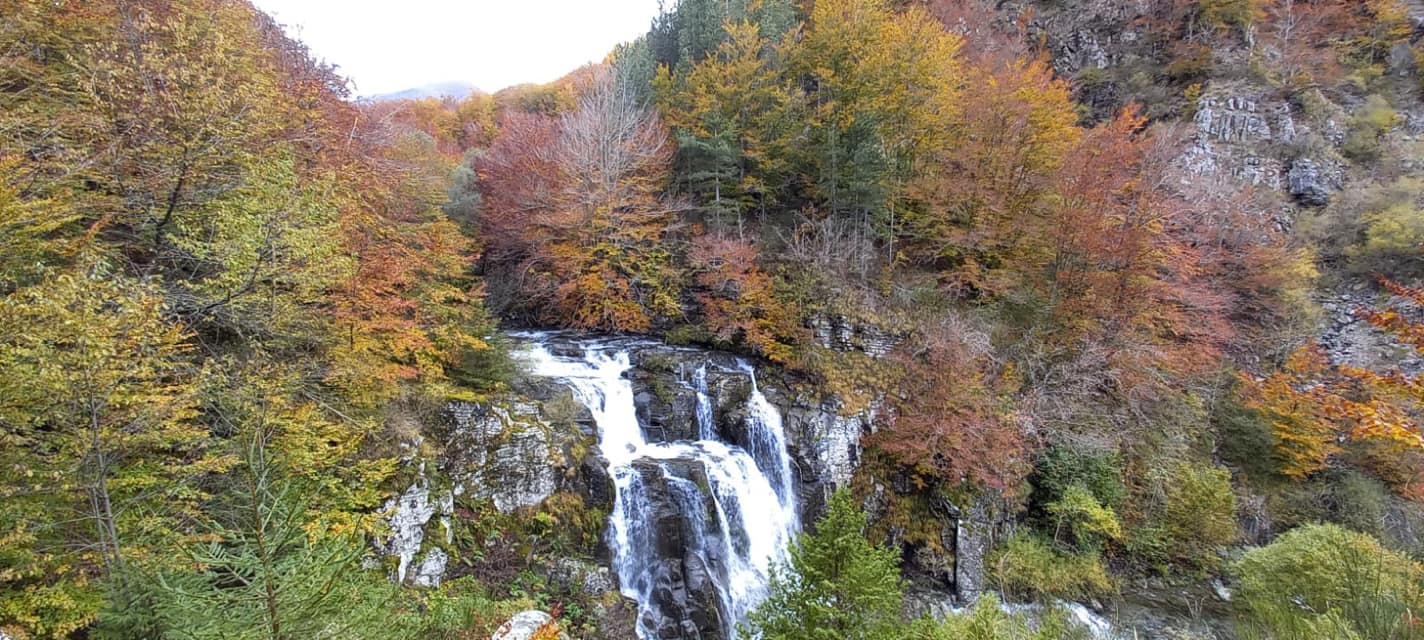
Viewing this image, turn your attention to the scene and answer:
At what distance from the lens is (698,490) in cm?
1064

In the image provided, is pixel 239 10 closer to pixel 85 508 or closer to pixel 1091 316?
pixel 85 508

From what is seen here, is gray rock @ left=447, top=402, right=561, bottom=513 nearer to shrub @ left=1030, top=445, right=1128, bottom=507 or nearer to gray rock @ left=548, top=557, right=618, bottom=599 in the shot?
gray rock @ left=548, top=557, right=618, bottom=599

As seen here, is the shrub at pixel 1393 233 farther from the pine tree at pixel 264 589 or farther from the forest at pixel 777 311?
the pine tree at pixel 264 589

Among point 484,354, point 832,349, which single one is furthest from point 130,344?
point 832,349

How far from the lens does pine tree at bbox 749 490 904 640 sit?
20.2 ft

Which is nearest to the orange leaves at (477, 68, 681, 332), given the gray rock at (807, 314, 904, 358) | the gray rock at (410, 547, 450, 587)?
the gray rock at (807, 314, 904, 358)

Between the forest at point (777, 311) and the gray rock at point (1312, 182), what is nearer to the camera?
the forest at point (777, 311)

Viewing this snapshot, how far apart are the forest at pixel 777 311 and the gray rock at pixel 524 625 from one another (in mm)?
249

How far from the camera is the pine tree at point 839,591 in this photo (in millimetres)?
6160

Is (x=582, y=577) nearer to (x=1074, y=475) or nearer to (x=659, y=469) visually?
(x=659, y=469)

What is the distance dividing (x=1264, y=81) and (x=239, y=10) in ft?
126

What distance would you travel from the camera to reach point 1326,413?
14.2m

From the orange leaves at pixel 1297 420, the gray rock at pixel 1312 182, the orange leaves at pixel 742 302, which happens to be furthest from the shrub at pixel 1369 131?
the orange leaves at pixel 742 302

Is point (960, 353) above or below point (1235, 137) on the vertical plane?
below
